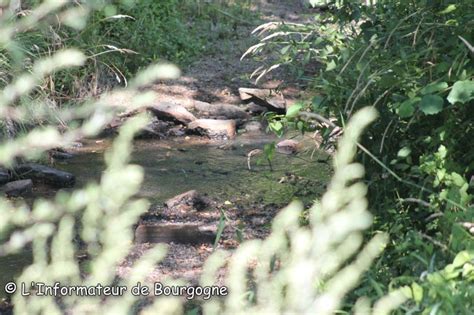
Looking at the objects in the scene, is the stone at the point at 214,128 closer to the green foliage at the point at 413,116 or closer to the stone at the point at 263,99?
the stone at the point at 263,99

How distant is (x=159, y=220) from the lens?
A: 507 centimetres

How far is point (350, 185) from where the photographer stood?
342cm

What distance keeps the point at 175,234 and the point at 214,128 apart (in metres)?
3.41

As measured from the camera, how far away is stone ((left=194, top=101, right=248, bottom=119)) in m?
8.71

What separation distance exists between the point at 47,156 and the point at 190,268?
289 centimetres

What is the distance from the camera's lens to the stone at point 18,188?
5818 mm

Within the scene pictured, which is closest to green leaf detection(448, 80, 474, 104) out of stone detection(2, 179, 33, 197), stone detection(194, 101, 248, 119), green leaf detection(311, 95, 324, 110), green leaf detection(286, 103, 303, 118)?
green leaf detection(286, 103, 303, 118)

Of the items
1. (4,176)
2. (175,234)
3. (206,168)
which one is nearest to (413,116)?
(175,234)

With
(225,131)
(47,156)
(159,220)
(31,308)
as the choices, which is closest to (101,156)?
(47,156)

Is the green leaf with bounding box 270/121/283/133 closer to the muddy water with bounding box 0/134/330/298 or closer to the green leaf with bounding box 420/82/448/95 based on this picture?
the green leaf with bounding box 420/82/448/95

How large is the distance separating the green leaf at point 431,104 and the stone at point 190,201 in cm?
263

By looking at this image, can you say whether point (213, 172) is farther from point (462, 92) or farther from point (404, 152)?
point (462, 92)

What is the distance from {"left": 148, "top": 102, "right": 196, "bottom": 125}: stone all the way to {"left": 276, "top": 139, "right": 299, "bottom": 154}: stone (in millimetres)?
1482

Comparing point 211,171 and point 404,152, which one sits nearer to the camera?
point 404,152
